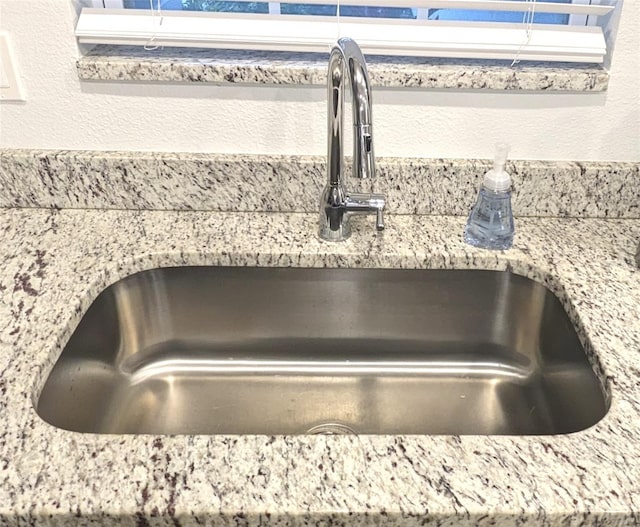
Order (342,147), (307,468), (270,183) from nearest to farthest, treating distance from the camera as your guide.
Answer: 1. (307,468)
2. (342,147)
3. (270,183)

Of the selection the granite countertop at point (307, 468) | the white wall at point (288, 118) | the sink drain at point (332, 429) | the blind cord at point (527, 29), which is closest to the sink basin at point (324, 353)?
the sink drain at point (332, 429)

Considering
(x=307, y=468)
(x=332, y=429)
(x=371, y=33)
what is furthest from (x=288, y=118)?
(x=307, y=468)

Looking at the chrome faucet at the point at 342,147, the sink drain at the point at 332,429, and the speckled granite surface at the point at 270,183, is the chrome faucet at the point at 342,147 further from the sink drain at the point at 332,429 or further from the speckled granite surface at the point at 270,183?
the sink drain at the point at 332,429

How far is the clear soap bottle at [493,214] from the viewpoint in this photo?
3.23 feet

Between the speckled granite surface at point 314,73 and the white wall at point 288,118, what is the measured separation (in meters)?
0.02

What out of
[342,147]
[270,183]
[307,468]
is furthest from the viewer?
[270,183]

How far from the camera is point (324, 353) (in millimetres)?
1098

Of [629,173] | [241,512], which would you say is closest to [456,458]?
[241,512]

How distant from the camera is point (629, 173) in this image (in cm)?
108

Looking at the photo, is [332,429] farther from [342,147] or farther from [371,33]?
[371,33]

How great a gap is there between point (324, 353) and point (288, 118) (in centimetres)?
40

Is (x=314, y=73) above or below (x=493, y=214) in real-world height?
above

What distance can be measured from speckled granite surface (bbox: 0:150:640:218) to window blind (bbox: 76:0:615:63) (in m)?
0.18

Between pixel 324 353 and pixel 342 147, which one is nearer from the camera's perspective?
pixel 342 147
